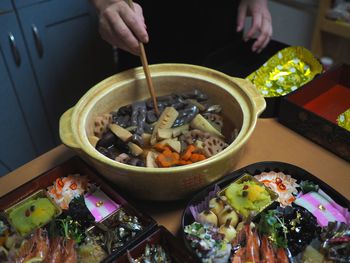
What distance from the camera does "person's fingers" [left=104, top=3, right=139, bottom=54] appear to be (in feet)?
2.92

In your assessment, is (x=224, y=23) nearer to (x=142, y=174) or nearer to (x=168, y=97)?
(x=168, y=97)

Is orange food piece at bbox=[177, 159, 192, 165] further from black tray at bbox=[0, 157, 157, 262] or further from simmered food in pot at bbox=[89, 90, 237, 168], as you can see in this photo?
black tray at bbox=[0, 157, 157, 262]

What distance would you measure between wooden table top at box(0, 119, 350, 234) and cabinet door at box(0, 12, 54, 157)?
0.73 m

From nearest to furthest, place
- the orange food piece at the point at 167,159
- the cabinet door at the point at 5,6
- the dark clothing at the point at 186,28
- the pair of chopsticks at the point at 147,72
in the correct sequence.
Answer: the orange food piece at the point at 167,159, the pair of chopsticks at the point at 147,72, the dark clothing at the point at 186,28, the cabinet door at the point at 5,6

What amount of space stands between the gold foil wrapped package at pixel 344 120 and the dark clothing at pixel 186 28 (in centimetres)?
54

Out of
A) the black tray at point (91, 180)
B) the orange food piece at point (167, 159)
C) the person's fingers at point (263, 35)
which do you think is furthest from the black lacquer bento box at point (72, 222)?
the person's fingers at point (263, 35)

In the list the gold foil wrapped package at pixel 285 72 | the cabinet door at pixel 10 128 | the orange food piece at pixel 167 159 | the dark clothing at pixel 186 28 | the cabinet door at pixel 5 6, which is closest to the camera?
the orange food piece at pixel 167 159

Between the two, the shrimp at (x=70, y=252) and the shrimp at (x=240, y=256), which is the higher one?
the shrimp at (x=70, y=252)

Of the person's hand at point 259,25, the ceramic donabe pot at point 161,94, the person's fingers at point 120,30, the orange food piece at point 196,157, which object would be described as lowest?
the orange food piece at point 196,157

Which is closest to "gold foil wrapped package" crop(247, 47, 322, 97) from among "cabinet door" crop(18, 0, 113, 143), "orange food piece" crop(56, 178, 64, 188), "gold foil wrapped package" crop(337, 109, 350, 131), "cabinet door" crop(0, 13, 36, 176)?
"gold foil wrapped package" crop(337, 109, 350, 131)

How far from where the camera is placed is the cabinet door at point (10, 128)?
154 cm

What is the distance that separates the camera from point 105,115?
939 mm

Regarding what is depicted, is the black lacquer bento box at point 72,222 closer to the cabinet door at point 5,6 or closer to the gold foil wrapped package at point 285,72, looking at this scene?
the gold foil wrapped package at point 285,72

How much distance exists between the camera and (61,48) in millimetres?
1650
